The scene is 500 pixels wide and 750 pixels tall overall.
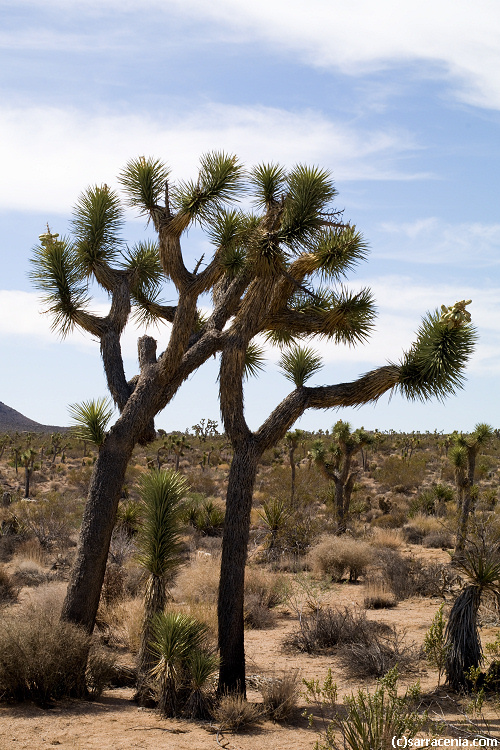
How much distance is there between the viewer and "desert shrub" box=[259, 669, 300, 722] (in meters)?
6.75

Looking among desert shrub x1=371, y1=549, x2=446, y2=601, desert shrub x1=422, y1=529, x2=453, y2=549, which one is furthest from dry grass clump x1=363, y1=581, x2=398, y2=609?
desert shrub x1=422, y1=529, x2=453, y2=549

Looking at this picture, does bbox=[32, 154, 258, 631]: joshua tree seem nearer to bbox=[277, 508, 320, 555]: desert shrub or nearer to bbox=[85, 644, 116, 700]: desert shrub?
bbox=[85, 644, 116, 700]: desert shrub

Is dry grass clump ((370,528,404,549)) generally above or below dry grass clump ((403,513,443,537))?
below

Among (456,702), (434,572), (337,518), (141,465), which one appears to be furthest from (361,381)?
(141,465)

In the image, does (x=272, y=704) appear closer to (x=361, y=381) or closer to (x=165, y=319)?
(x=361, y=381)

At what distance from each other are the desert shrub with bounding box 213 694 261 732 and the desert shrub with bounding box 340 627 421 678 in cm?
205

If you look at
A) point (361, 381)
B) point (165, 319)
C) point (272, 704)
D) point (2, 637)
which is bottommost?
point (272, 704)

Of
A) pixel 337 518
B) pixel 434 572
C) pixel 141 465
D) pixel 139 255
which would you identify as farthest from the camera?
pixel 141 465

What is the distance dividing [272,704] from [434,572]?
23.5 ft

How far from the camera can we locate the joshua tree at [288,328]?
725 cm

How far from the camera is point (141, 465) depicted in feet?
119

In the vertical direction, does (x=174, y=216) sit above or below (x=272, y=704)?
above

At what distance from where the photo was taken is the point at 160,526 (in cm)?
752

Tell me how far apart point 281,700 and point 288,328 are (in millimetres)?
4172
